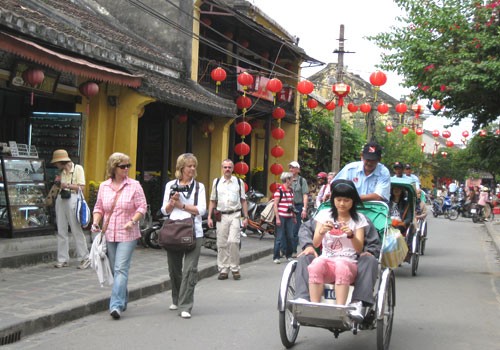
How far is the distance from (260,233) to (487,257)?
5771 mm

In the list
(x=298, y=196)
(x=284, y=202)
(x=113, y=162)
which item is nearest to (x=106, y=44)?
(x=284, y=202)

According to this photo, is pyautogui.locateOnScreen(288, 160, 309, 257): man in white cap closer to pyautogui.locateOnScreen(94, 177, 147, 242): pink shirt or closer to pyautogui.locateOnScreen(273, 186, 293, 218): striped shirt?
pyautogui.locateOnScreen(273, 186, 293, 218): striped shirt

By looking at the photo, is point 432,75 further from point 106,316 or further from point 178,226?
point 106,316

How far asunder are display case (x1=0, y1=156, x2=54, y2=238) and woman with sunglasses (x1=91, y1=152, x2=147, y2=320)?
353 centimetres

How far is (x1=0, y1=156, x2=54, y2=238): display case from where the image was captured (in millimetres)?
10000

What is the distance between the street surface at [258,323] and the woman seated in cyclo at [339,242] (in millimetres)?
891

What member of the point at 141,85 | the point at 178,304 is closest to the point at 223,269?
the point at 178,304

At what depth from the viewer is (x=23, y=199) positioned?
1035 centimetres

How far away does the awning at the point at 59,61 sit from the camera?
8.58m

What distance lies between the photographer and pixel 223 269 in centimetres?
1028

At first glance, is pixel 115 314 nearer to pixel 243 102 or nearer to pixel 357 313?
pixel 357 313

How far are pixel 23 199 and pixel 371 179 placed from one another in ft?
19.3

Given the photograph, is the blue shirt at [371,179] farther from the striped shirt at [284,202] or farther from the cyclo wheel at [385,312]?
the striped shirt at [284,202]

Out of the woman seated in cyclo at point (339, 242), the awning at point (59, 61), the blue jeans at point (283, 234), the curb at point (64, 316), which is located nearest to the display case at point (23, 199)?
the awning at point (59, 61)
